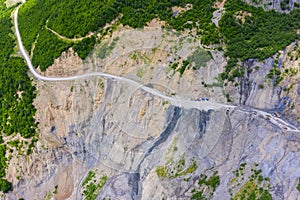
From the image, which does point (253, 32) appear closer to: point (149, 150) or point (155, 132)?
point (155, 132)

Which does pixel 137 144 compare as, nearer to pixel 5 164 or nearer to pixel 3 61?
pixel 5 164

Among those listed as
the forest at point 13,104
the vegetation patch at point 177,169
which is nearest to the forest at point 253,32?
the vegetation patch at point 177,169

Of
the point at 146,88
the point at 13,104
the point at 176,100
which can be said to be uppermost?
the point at 146,88

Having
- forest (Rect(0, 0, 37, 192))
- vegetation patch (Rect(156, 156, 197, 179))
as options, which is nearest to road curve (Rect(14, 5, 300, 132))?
forest (Rect(0, 0, 37, 192))

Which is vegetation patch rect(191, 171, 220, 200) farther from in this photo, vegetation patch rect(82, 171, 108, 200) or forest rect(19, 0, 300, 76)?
forest rect(19, 0, 300, 76)

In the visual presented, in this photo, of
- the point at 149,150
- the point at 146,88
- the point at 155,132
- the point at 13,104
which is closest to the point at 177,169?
the point at 149,150

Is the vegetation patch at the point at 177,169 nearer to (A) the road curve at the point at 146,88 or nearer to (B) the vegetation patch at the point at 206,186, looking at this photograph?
(B) the vegetation patch at the point at 206,186

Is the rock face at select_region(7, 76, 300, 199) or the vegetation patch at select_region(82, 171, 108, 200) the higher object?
the rock face at select_region(7, 76, 300, 199)

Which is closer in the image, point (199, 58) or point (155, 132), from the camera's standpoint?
point (155, 132)

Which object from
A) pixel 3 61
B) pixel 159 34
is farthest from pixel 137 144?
pixel 3 61
